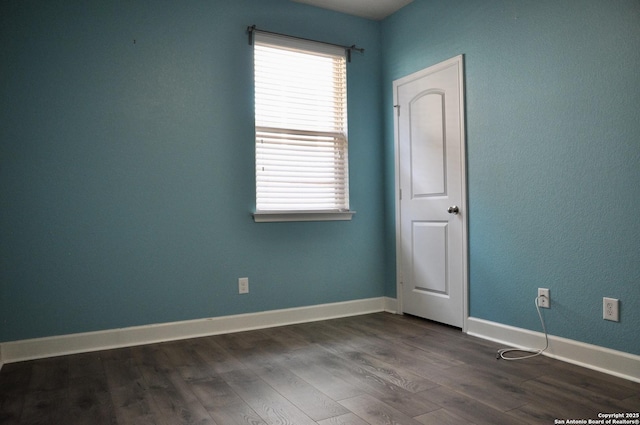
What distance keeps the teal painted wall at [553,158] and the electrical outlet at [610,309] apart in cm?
3

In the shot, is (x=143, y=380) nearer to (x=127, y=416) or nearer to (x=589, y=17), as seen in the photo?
(x=127, y=416)

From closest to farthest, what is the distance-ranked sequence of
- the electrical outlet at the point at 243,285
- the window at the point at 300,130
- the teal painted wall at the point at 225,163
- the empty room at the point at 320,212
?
1. the empty room at the point at 320,212
2. the teal painted wall at the point at 225,163
3. the electrical outlet at the point at 243,285
4. the window at the point at 300,130

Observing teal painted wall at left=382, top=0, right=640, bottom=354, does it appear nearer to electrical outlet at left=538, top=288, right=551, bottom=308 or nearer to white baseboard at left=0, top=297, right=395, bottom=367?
electrical outlet at left=538, top=288, right=551, bottom=308

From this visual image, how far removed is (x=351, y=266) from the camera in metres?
3.94

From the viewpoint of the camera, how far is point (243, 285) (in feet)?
11.3

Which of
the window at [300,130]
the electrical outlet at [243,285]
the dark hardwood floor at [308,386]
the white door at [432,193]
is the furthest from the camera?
the window at [300,130]

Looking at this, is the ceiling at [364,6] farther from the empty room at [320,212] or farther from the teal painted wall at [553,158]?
the teal painted wall at [553,158]

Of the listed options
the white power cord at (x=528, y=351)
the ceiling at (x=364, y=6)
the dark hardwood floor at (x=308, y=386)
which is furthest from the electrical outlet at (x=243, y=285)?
the ceiling at (x=364, y=6)

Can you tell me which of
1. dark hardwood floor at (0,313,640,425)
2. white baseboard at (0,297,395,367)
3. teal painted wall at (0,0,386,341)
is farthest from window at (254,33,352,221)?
dark hardwood floor at (0,313,640,425)

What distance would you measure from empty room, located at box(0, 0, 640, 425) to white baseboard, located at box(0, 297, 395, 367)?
1 cm

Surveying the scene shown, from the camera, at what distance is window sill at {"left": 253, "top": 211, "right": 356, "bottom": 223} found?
350 cm

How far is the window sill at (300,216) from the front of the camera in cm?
350

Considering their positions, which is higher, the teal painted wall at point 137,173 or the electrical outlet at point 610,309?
the teal painted wall at point 137,173

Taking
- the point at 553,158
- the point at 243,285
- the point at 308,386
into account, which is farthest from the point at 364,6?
the point at 308,386
